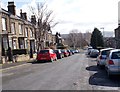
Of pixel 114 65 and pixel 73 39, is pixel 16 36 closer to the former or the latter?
pixel 114 65

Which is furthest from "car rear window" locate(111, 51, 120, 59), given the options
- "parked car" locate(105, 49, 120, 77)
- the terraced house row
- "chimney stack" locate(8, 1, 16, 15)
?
"chimney stack" locate(8, 1, 16, 15)

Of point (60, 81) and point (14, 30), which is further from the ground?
point (14, 30)

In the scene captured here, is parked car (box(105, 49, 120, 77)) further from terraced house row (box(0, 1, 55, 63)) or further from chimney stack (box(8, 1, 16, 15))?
chimney stack (box(8, 1, 16, 15))

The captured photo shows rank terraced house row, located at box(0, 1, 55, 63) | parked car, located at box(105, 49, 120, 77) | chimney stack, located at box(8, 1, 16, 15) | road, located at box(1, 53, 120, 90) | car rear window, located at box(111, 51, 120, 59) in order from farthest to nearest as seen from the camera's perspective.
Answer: chimney stack, located at box(8, 1, 16, 15), terraced house row, located at box(0, 1, 55, 63), car rear window, located at box(111, 51, 120, 59), parked car, located at box(105, 49, 120, 77), road, located at box(1, 53, 120, 90)

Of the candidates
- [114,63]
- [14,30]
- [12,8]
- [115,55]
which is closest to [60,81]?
[114,63]

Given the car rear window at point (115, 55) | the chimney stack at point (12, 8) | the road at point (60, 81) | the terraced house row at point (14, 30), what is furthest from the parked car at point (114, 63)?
the chimney stack at point (12, 8)

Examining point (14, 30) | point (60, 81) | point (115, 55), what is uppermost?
point (14, 30)

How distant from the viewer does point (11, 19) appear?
139 ft

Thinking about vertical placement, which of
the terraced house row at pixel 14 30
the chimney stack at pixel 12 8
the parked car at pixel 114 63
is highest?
the chimney stack at pixel 12 8

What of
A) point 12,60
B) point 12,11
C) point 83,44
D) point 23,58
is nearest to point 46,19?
point 12,11

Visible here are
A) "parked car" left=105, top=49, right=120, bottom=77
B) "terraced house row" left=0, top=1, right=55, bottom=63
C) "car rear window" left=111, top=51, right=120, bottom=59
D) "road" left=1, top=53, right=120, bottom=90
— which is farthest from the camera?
"terraced house row" left=0, top=1, right=55, bottom=63

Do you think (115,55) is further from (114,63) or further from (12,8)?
(12,8)

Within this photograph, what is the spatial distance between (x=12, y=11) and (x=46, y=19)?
30.4ft

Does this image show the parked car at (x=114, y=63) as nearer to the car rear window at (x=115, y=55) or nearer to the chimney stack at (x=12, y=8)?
the car rear window at (x=115, y=55)
